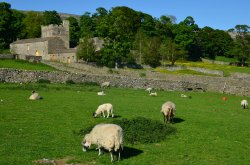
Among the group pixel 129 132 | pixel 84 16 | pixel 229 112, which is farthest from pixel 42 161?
pixel 84 16

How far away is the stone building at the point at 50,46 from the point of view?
78656 mm

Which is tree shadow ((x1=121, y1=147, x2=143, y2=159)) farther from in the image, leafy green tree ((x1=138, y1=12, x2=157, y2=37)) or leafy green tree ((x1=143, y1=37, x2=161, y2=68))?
leafy green tree ((x1=138, y1=12, x2=157, y2=37))

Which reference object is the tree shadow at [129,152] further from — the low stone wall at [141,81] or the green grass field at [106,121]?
the low stone wall at [141,81]

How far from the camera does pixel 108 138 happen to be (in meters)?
14.4

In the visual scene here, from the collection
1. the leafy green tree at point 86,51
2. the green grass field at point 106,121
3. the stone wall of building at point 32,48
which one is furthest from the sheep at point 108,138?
the stone wall of building at point 32,48

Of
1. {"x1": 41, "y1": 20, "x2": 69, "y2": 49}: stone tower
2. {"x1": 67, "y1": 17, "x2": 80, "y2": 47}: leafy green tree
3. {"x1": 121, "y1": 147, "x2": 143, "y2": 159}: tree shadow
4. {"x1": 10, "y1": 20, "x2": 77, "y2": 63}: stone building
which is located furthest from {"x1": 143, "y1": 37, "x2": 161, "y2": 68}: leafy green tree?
{"x1": 121, "y1": 147, "x2": 143, "y2": 159}: tree shadow

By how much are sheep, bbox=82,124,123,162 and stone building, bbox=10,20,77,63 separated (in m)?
61.3

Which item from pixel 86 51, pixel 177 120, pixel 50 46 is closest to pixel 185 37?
pixel 50 46

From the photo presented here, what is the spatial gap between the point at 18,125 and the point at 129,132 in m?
5.85

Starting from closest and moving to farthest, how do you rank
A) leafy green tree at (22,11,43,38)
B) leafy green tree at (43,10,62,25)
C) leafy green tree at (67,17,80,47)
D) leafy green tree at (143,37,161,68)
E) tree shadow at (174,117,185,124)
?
tree shadow at (174,117,185,124) → leafy green tree at (143,37,161,68) → leafy green tree at (22,11,43,38) → leafy green tree at (67,17,80,47) → leafy green tree at (43,10,62,25)

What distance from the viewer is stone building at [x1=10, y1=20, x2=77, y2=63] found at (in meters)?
78.7

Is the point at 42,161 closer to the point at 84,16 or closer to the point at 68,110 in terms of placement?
the point at 68,110

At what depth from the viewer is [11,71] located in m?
43.8

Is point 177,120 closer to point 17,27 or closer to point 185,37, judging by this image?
point 17,27
